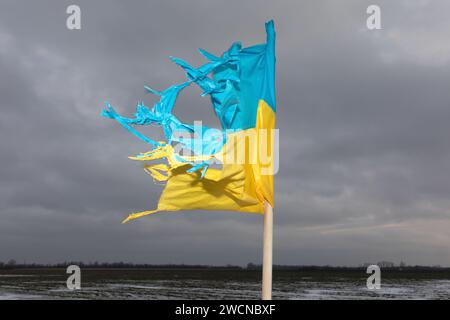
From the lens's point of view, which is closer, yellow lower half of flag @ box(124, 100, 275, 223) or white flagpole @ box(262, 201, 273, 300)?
white flagpole @ box(262, 201, 273, 300)

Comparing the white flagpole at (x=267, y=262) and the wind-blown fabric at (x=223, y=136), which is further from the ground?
the wind-blown fabric at (x=223, y=136)

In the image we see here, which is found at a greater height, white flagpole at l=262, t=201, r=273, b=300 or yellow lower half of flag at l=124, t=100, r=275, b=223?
yellow lower half of flag at l=124, t=100, r=275, b=223

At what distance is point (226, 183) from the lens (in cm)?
697

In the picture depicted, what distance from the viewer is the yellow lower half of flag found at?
21.6 feet

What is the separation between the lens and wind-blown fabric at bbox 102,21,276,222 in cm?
661

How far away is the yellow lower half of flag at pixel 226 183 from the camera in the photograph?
6.57 metres

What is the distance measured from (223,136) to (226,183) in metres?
0.59

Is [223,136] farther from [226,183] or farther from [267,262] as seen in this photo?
[267,262]

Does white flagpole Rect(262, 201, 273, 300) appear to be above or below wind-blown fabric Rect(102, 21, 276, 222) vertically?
below
